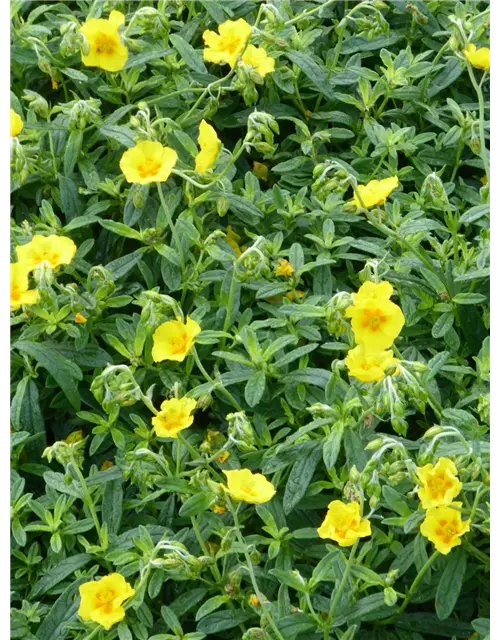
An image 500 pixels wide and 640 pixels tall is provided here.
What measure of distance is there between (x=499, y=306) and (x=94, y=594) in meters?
0.84

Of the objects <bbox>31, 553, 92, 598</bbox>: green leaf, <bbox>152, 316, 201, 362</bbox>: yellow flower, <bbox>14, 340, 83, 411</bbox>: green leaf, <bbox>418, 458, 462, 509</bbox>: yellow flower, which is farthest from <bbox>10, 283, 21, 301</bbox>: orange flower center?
<bbox>418, 458, 462, 509</bbox>: yellow flower

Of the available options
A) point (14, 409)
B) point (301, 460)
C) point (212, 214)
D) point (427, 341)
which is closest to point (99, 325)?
point (14, 409)

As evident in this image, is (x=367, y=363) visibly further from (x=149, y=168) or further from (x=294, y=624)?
(x=149, y=168)

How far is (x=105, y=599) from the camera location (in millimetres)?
1676

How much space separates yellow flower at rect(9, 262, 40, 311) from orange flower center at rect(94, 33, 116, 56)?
62 centimetres

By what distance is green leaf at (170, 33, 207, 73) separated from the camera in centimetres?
235

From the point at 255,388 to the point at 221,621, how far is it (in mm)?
423

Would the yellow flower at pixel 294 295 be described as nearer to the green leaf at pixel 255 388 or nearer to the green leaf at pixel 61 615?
the green leaf at pixel 255 388

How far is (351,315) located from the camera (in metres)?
1.72

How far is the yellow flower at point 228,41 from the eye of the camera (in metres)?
2.16

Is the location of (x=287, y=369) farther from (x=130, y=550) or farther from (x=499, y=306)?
(x=499, y=306)

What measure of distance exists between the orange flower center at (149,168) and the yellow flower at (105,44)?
1.02ft

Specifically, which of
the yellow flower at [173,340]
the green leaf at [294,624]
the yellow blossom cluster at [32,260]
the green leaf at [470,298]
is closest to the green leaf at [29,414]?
the yellow blossom cluster at [32,260]

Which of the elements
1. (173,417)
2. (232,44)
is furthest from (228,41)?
(173,417)
